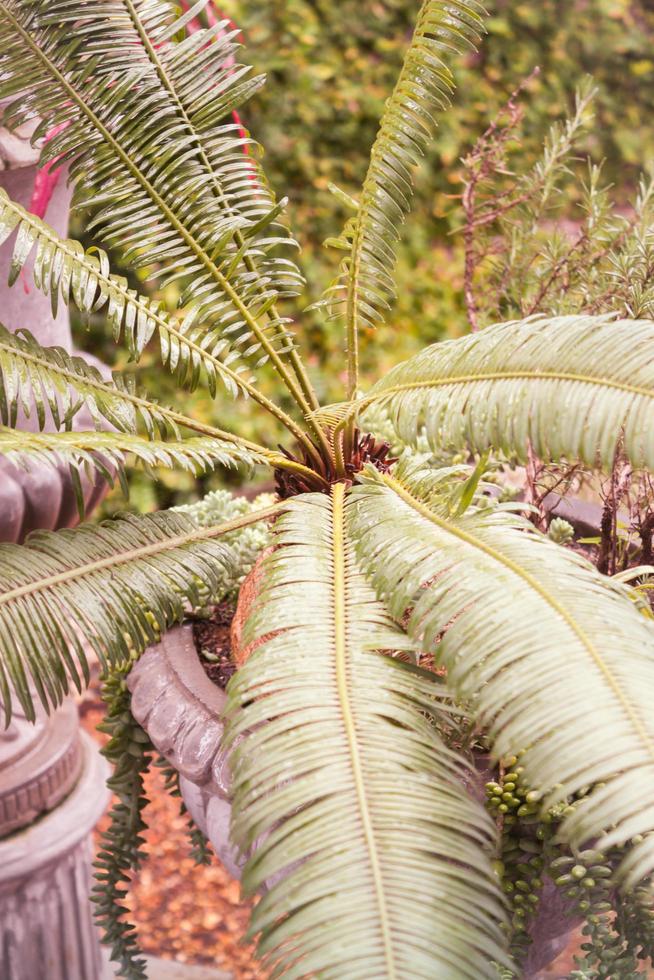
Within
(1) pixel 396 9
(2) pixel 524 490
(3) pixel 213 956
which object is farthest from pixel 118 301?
(1) pixel 396 9

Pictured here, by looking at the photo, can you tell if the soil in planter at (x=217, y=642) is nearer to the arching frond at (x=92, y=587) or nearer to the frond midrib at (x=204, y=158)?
the arching frond at (x=92, y=587)

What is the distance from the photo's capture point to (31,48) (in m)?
1.36

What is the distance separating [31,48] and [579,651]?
112cm

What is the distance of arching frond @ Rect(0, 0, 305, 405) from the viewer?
4.51 feet

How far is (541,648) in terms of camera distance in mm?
904

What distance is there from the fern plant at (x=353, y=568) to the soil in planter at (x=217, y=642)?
55mm

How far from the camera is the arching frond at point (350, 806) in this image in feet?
2.54

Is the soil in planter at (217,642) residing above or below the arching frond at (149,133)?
below

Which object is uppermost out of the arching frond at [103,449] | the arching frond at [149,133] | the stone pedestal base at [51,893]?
the arching frond at [149,133]

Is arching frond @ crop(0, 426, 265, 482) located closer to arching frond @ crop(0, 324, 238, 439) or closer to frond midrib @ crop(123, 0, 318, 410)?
arching frond @ crop(0, 324, 238, 439)

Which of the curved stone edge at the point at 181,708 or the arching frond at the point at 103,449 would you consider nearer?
the arching frond at the point at 103,449

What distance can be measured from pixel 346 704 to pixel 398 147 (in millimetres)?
914

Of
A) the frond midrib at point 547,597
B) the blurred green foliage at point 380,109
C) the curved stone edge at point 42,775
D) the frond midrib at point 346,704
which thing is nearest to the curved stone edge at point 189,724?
the frond midrib at point 346,704

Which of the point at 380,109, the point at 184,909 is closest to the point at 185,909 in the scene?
the point at 184,909
